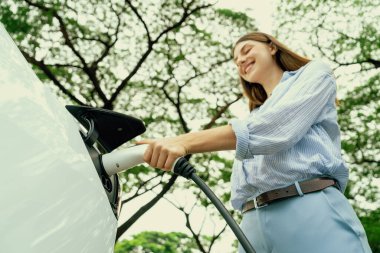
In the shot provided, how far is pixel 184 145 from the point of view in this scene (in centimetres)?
111

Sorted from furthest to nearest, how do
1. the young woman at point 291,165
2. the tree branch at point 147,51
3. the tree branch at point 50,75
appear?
the tree branch at point 147,51
the tree branch at point 50,75
the young woman at point 291,165

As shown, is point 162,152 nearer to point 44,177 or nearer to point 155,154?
point 155,154

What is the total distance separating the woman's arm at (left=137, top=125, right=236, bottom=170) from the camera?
1.04m

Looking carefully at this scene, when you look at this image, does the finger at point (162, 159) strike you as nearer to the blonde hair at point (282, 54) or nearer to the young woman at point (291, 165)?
the young woman at point (291, 165)

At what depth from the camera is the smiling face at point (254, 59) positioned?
168 centimetres

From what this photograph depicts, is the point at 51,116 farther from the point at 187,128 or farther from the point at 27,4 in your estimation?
the point at 187,128

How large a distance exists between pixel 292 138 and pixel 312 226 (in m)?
0.25

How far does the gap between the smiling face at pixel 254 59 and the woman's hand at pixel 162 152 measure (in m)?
0.70

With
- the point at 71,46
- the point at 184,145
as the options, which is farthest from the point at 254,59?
the point at 71,46

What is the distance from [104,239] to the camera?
2.65 feet

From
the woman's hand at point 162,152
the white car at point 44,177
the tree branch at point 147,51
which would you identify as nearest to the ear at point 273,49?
the woman's hand at point 162,152

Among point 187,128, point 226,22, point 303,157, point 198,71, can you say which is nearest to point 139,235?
point 187,128

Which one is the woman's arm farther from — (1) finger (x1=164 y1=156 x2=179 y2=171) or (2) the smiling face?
(2) the smiling face

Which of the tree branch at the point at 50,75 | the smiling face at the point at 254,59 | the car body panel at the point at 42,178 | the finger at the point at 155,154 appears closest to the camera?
the car body panel at the point at 42,178
